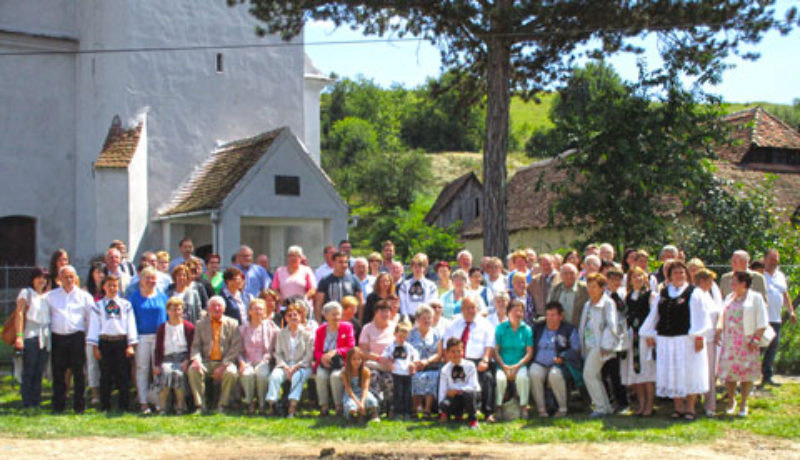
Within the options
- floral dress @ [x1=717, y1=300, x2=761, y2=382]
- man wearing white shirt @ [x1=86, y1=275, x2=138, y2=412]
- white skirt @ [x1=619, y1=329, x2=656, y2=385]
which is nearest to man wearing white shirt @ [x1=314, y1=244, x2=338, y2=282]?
man wearing white shirt @ [x1=86, y1=275, x2=138, y2=412]

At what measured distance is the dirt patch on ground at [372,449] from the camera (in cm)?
838

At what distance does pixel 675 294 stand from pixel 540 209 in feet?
78.8

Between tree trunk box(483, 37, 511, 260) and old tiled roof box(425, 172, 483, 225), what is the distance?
31.1 m

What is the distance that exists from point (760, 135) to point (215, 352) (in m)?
27.4

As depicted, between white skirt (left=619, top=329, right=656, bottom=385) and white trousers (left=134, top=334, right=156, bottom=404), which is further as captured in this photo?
white trousers (left=134, top=334, right=156, bottom=404)

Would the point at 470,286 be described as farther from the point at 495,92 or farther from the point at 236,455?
the point at 495,92

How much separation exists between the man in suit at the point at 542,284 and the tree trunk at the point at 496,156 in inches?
194

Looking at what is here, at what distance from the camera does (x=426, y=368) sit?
34.6 ft

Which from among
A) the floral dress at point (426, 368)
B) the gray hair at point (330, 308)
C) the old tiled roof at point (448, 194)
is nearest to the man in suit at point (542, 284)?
the floral dress at point (426, 368)

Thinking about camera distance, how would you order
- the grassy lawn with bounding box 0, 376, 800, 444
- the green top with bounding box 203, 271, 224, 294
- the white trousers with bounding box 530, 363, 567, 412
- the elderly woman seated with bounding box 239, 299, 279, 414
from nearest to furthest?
the grassy lawn with bounding box 0, 376, 800, 444 < the white trousers with bounding box 530, 363, 567, 412 < the elderly woman seated with bounding box 239, 299, 279, 414 < the green top with bounding box 203, 271, 224, 294

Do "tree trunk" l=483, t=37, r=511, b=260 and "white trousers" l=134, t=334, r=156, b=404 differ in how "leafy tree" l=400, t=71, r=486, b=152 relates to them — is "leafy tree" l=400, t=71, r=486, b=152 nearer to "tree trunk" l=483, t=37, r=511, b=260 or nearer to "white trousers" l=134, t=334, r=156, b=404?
"tree trunk" l=483, t=37, r=511, b=260

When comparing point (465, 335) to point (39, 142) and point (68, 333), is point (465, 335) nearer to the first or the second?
point (68, 333)

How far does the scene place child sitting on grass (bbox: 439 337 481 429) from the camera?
32.7 feet

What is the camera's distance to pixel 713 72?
1672 cm
